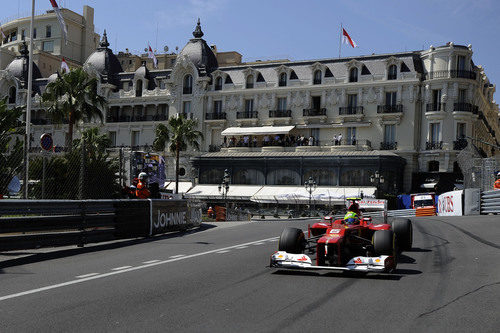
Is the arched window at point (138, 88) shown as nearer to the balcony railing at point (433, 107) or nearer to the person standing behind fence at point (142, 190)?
the balcony railing at point (433, 107)

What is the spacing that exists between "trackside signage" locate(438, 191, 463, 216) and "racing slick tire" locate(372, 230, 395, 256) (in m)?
23.4

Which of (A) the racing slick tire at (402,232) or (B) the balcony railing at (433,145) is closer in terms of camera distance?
(A) the racing slick tire at (402,232)

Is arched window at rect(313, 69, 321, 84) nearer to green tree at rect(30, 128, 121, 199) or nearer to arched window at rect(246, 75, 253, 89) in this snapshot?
arched window at rect(246, 75, 253, 89)

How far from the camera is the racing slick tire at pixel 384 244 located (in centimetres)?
973

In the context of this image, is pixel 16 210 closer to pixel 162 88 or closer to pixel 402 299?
pixel 402 299

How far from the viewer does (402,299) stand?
7559mm

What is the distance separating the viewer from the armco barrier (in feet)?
87.6

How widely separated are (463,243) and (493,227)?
5.63 meters

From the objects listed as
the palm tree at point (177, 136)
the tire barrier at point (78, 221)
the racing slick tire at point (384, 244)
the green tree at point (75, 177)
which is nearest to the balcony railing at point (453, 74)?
the palm tree at point (177, 136)

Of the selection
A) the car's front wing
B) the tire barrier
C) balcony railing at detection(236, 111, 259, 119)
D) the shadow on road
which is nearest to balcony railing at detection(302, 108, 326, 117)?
balcony railing at detection(236, 111, 259, 119)

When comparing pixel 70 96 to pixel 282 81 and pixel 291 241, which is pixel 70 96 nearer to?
pixel 282 81

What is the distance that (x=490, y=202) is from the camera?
27953 millimetres

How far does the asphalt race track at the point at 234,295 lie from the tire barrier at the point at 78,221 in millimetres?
640

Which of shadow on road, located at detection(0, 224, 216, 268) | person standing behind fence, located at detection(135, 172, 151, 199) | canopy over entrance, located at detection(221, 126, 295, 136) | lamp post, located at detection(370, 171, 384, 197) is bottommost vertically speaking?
shadow on road, located at detection(0, 224, 216, 268)
